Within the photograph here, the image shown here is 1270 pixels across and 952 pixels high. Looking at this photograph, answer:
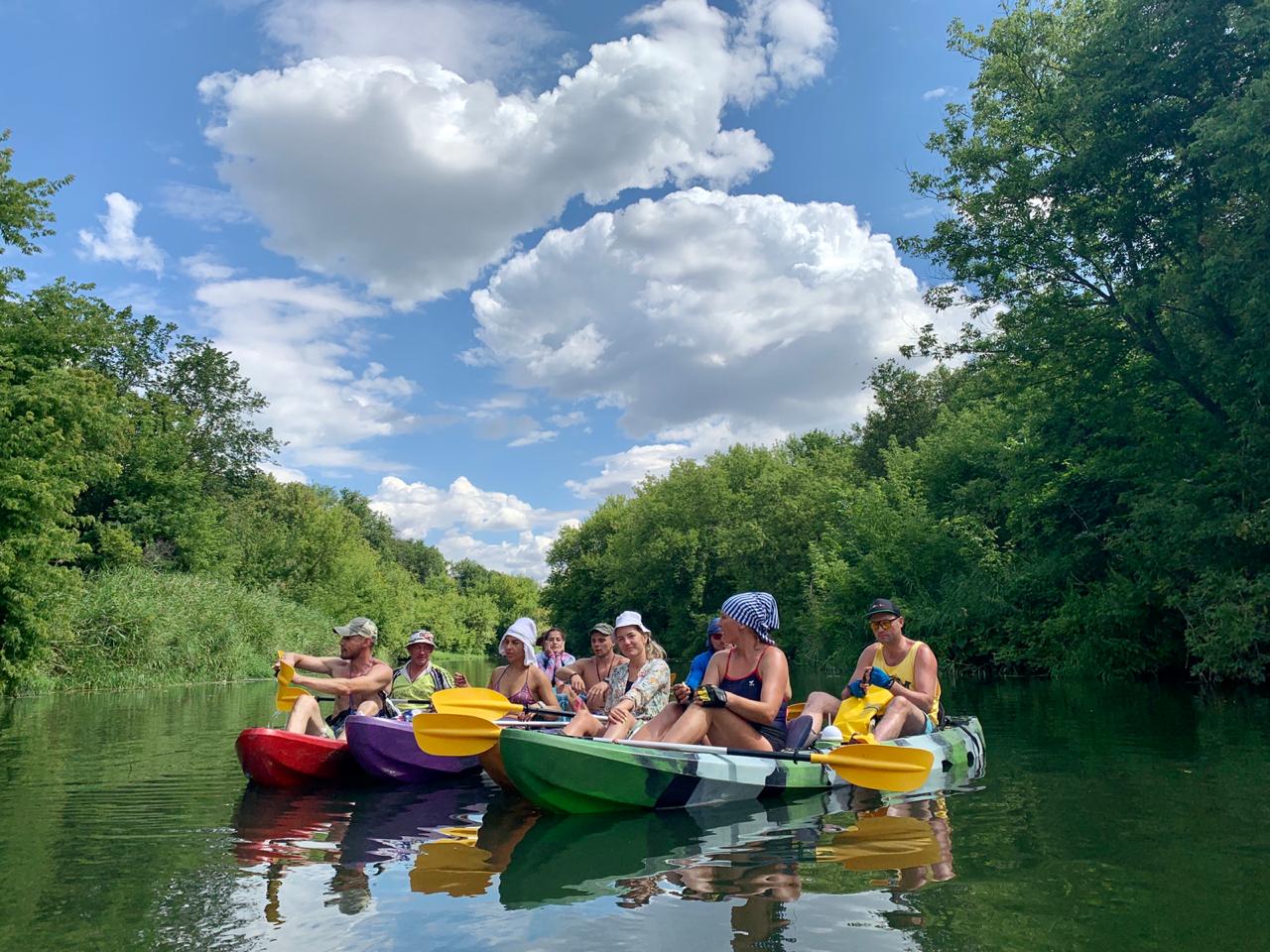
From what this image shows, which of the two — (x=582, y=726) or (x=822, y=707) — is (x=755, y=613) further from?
(x=822, y=707)

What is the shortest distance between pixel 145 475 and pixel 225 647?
38.5 ft

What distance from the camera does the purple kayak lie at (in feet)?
25.1

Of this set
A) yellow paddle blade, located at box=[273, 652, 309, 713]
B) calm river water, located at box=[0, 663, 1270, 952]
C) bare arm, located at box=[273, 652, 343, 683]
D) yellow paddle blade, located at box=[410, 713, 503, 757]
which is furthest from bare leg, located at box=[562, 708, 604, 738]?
yellow paddle blade, located at box=[273, 652, 309, 713]

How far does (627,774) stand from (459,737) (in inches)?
52.8

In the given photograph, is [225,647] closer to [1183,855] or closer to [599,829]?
[599,829]

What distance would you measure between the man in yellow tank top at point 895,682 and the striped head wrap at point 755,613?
40.0 inches

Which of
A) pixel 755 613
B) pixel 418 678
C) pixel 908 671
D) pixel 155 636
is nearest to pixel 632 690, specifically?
pixel 755 613

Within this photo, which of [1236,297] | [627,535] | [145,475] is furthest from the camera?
[627,535]

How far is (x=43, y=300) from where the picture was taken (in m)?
23.0

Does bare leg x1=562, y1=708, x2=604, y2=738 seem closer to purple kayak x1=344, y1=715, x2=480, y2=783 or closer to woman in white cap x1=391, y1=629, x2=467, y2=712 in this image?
purple kayak x1=344, y1=715, x2=480, y2=783

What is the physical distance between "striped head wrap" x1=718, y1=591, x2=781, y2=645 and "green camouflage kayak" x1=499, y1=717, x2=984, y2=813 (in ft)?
2.76

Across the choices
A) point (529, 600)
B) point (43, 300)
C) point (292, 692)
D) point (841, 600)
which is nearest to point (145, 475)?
point (43, 300)

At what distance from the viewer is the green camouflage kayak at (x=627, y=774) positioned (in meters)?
6.00

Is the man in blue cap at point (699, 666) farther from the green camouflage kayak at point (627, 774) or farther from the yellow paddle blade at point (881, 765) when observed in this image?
the yellow paddle blade at point (881, 765)
